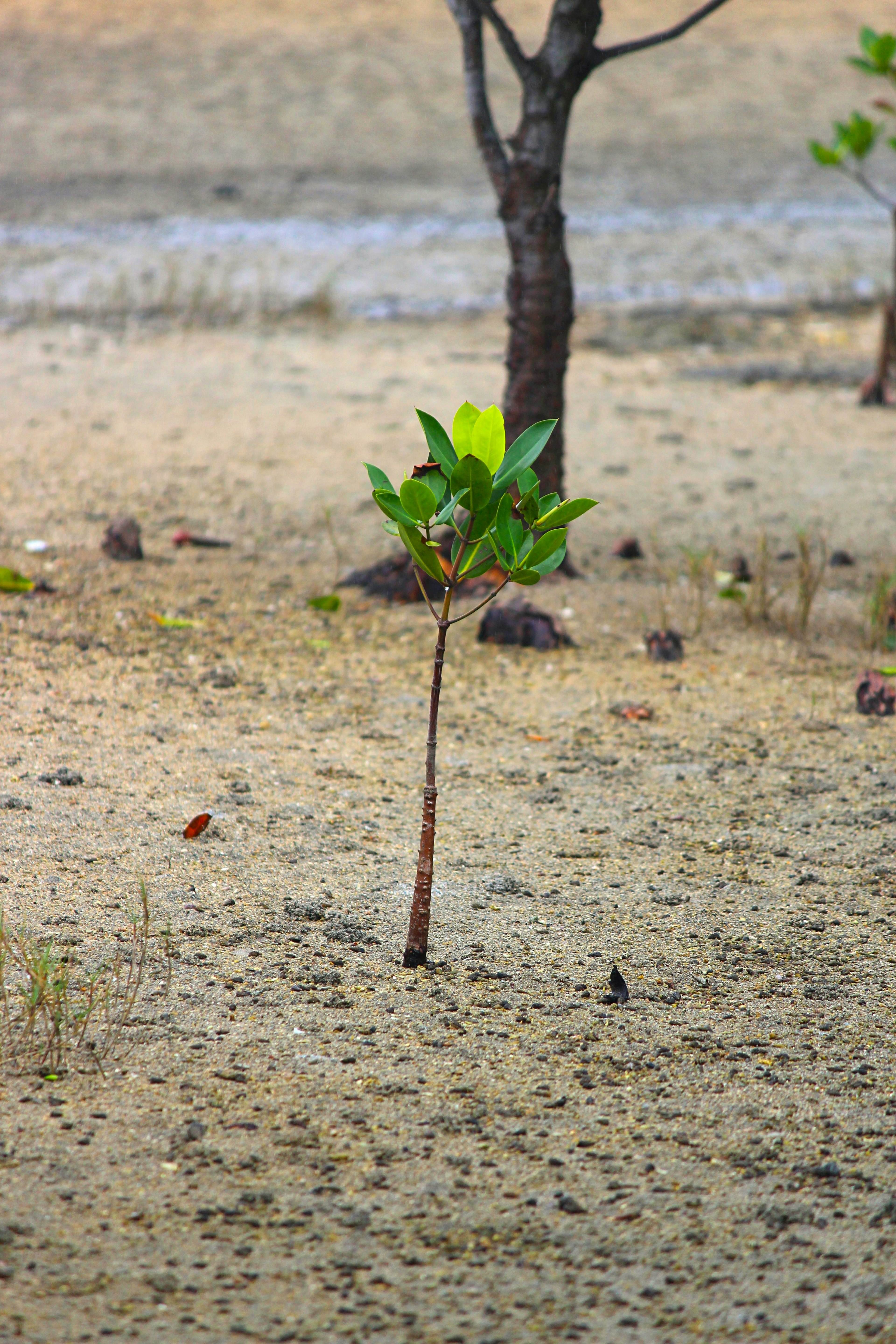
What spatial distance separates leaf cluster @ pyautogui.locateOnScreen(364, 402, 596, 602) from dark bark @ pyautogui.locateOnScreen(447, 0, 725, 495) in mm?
2086

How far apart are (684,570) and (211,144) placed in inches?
441

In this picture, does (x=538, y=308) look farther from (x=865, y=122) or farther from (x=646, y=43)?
(x=865, y=122)

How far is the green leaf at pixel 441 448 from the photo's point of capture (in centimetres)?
206

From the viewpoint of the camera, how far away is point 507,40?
4.16 m

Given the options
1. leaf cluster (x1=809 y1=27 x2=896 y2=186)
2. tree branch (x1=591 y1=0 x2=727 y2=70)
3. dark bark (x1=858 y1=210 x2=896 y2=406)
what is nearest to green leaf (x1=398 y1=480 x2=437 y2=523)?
tree branch (x1=591 y1=0 x2=727 y2=70)

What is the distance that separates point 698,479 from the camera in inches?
223

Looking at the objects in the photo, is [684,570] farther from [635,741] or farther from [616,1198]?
[616,1198]

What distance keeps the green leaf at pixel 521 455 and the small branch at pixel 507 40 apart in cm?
238

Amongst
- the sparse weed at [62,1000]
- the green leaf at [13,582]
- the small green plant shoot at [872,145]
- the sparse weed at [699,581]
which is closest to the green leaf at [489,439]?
the sparse weed at [62,1000]

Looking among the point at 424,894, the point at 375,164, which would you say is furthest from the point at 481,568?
the point at 375,164

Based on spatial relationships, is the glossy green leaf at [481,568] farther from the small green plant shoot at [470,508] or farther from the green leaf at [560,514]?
the green leaf at [560,514]

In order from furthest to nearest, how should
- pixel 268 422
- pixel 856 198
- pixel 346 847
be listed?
pixel 856 198, pixel 268 422, pixel 346 847

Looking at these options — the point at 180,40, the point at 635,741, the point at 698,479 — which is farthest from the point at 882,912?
the point at 180,40

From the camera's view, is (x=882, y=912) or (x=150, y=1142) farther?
→ (x=882, y=912)
